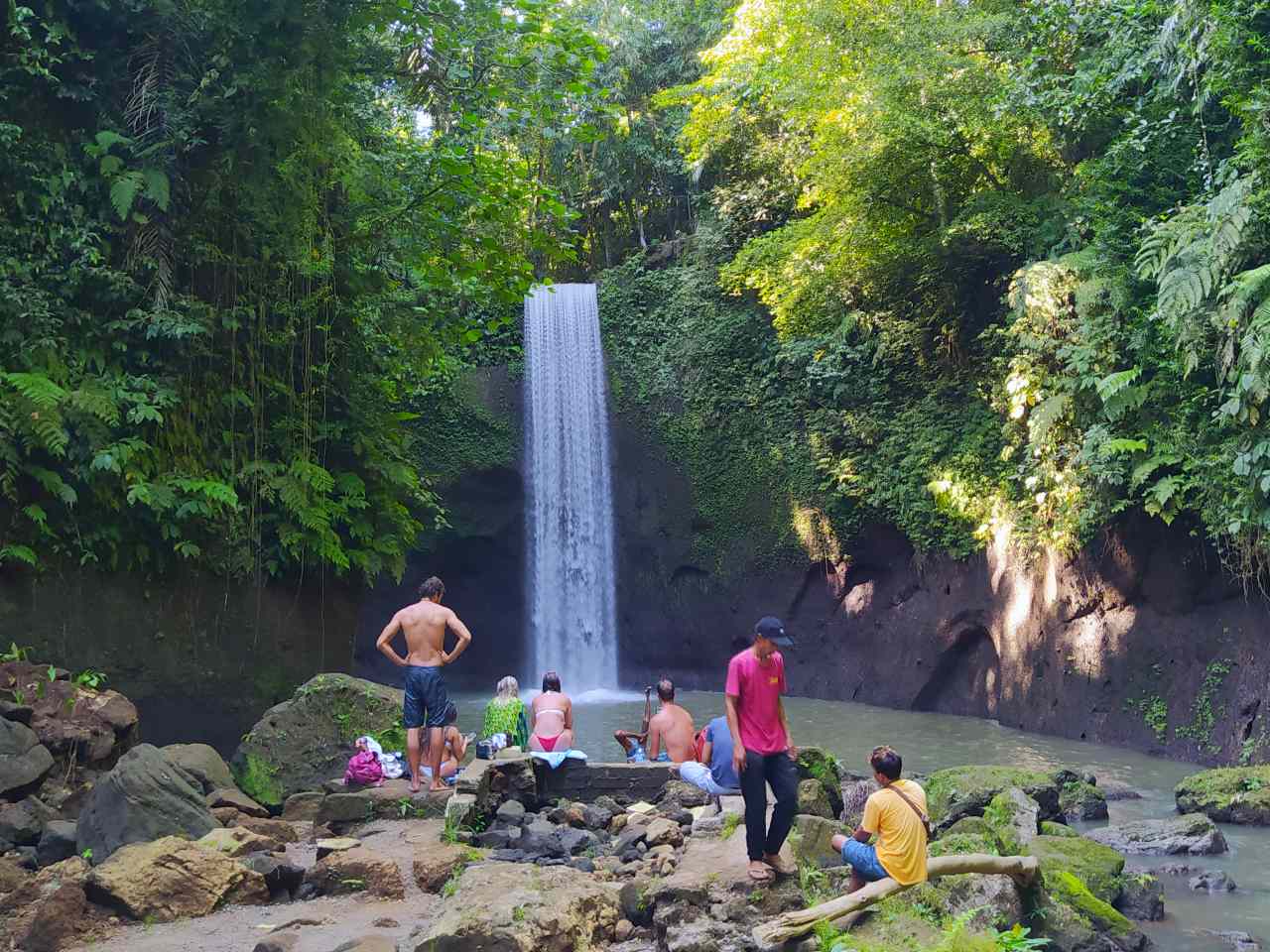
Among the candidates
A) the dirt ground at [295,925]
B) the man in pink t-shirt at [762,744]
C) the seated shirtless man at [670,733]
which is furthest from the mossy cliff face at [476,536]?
the man in pink t-shirt at [762,744]

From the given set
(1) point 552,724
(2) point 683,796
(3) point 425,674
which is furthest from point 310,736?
(2) point 683,796

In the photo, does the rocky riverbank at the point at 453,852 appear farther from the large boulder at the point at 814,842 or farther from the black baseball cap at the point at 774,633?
the black baseball cap at the point at 774,633

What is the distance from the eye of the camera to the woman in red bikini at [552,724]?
9.76 meters

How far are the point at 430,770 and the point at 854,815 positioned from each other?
3.73m

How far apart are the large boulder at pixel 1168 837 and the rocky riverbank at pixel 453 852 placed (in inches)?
1.0

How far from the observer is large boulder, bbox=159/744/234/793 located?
8782 millimetres

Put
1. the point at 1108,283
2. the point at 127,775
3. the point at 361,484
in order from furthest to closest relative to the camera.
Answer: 1. the point at 1108,283
2. the point at 361,484
3. the point at 127,775

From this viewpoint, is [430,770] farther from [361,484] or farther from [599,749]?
[599,749]

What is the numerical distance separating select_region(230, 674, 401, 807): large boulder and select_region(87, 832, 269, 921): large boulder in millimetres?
2863

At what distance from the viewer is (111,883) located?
247 inches

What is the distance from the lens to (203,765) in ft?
29.5

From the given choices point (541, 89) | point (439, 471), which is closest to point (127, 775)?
point (541, 89)

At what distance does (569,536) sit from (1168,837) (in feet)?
51.8

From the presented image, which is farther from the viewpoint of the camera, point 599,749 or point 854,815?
point 599,749
